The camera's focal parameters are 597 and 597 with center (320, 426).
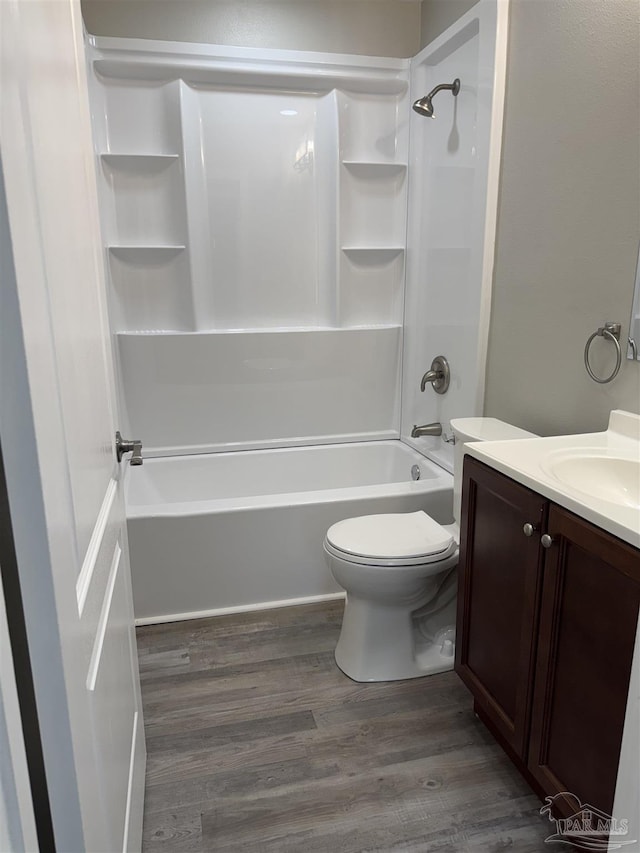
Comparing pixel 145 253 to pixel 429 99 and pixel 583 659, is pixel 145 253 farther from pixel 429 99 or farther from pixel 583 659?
pixel 583 659

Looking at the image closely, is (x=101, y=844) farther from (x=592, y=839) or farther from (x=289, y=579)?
(x=289, y=579)

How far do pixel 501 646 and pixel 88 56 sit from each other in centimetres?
286

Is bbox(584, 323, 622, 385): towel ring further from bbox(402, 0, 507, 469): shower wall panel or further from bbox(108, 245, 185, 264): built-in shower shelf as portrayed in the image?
bbox(108, 245, 185, 264): built-in shower shelf

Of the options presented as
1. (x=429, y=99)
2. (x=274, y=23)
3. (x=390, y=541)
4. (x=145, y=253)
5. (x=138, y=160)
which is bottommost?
(x=390, y=541)

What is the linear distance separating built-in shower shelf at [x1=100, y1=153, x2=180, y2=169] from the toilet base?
7.11 ft

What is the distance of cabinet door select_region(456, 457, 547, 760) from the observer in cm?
144

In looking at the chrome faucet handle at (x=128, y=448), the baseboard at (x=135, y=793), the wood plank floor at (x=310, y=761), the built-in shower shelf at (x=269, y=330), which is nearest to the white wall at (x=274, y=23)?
the built-in shower shelf at (x=269, y=330)

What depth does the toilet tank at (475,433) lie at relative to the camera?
2029mm

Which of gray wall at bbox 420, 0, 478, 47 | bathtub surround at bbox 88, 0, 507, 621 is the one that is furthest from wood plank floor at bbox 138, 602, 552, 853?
gray wall at bbox 420, 0, 478, 47

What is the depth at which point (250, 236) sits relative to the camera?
9.91ft

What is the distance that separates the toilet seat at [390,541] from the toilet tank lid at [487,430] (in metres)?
0.36

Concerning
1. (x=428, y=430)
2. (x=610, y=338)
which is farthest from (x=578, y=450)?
(x=428, y=430)

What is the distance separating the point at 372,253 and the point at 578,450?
1925 millimetres

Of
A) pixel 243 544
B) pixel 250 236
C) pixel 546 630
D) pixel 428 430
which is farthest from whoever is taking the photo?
pixel 250 236
